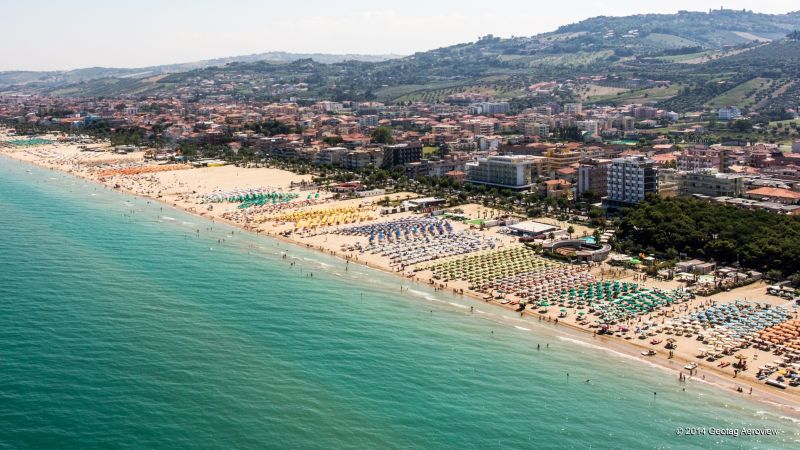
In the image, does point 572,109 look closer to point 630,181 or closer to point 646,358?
point 630,181

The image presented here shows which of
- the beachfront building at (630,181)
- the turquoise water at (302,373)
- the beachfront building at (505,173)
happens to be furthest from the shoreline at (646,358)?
the beachfront building at (505,173)

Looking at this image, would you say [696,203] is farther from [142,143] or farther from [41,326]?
[142,143]

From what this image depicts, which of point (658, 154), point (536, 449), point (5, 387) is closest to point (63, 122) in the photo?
point (658, 154)

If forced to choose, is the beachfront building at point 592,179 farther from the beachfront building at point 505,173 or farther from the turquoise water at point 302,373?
the turquoise water at point 302,373

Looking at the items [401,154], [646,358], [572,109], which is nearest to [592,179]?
[401,154]

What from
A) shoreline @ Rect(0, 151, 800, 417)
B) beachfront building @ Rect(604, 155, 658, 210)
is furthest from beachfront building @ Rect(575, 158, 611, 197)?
→ shoreline @ Rect(0, 151, 800, 417)

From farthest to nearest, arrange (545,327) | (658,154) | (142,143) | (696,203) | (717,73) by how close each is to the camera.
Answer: (717,73) < (142,143) < (658,154) < (696,203) < (545,327)
